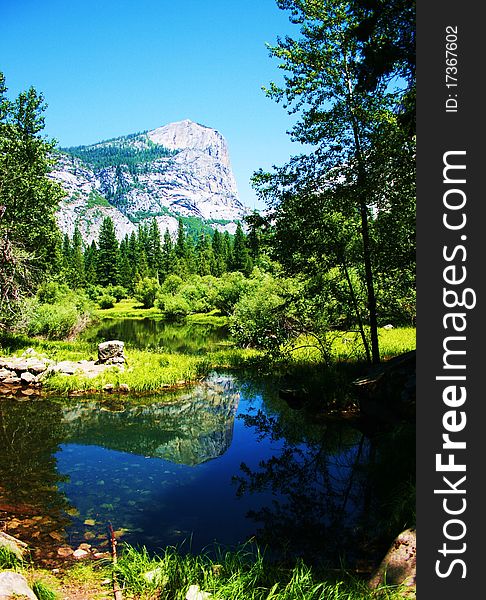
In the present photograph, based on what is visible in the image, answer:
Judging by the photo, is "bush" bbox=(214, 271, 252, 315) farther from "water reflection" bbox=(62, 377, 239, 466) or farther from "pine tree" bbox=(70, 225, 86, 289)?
"water reflection" bbox=(62, 377, 239, 466)

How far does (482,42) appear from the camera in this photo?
10.4 feet

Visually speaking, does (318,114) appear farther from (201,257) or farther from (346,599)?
(201,257)

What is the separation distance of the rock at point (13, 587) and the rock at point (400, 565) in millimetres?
Answer: 3464

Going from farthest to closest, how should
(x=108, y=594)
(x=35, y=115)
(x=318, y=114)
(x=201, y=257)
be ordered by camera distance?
(x=201, y=257) < (x=35, y=115) < (x=318, y=114) < (x=108, y=594)

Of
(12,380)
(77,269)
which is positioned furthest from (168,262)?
(12,380)

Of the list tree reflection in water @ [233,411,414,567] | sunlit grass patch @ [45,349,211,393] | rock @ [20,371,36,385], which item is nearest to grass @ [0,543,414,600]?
tree reflection in water @ [233,411,414,567]

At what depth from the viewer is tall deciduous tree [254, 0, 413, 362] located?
10.6 meters

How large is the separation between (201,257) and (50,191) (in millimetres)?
71736

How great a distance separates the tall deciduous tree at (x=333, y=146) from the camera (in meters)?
10.6

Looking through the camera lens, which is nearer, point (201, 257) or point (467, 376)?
point (467, 376)

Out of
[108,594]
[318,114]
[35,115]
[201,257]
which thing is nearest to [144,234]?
[201,257]

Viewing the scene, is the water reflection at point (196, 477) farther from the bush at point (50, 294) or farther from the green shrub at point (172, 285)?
the green shrub at point (172, 285)

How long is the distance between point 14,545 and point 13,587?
1612mm

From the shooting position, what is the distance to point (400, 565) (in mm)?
4328
